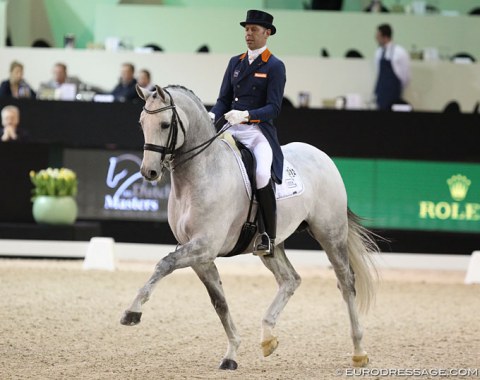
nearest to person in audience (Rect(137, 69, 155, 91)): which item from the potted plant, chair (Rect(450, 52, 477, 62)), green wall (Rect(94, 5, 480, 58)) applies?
the potted plant

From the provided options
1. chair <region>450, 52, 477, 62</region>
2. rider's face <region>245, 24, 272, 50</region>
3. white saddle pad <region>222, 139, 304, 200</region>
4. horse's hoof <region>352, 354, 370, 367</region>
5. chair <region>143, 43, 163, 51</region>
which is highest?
rider's face <region>245, 24, 272, 50</region>

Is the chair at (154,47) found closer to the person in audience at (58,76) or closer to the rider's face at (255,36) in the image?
the person in audience at (58,76)

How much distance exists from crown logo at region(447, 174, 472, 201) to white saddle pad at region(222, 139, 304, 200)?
248 inches

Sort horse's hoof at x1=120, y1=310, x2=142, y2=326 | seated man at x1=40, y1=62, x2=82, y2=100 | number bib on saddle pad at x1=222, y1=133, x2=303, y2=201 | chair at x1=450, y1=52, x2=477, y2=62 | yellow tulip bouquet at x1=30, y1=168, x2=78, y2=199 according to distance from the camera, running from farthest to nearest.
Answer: chair at x1=450, y1=52, x2=477, y2=62, seated man at x1=40, y1=62, x2=82, y2=100, yellow tulip bouquet at x1=30, y1=168, x2=78, y2=199, number bib on saddle pad at x1=222, y1=133, x2=303, y2=201, horse's hoof at x1=120, y1=310, x2=142, y2=326

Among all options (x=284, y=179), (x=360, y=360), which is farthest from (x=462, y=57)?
(x=360, y=360)

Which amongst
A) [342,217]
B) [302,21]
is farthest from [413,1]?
[342,217]

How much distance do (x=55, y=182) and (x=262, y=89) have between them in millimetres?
6549

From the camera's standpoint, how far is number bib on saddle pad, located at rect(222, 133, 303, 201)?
6.52 meters

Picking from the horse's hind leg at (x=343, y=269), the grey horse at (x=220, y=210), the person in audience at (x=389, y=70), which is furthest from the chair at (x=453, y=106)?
the horse's hind leg at (x=343, y=269)

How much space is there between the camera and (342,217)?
7.23 metres

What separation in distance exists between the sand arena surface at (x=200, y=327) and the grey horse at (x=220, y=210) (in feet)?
1.23

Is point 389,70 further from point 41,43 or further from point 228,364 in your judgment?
point 228,364

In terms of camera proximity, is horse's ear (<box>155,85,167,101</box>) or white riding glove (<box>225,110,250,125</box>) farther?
white riding glove (<box>225,110,250,125</box>)

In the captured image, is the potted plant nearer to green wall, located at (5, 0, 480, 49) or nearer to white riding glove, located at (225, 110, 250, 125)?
green wall, located at (5, 0, 480, 49)
